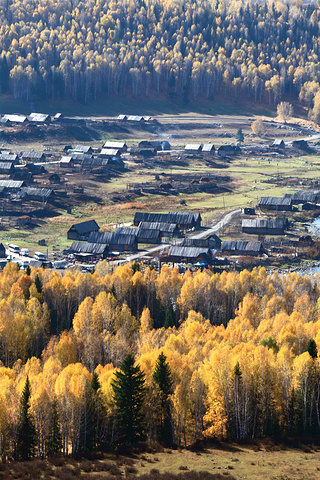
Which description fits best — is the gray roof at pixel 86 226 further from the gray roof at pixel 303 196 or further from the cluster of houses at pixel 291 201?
the gray roof at pixel 303 196

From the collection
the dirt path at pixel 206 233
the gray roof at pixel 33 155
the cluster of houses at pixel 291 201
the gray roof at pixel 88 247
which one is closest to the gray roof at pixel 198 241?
the dirt path at pixel 206 233

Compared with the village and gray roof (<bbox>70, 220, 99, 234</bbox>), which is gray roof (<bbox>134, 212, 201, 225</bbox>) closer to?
the village

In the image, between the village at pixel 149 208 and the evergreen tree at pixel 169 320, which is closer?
the evergreen tree at pixel 169 320

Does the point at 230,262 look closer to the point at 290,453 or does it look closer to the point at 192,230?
the point at 192,230

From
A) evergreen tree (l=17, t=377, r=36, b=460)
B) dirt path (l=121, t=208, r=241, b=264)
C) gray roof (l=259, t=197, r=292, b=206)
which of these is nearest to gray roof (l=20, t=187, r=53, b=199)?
dirt path (l=121, t=208, r=241, b=264)

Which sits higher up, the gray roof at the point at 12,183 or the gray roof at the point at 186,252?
the gray roof at the point at 12,183

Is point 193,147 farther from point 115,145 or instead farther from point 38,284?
point 38,284
